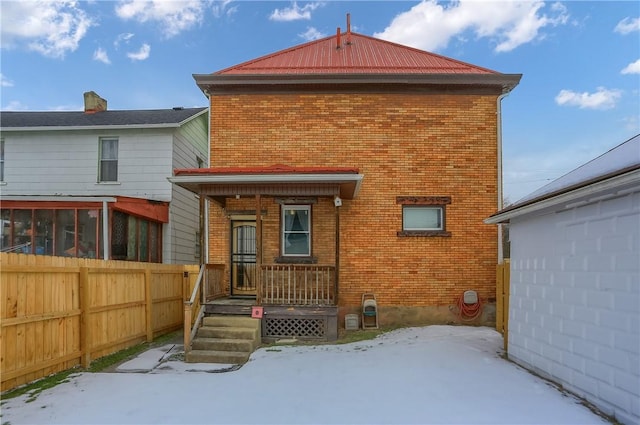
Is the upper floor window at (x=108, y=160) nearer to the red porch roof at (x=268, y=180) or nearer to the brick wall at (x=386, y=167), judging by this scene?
the brick wall at (x=386, y=167)

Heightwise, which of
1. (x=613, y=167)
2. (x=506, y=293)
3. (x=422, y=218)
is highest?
(x=613, y=167)

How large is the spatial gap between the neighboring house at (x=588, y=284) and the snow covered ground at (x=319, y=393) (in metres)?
0.35

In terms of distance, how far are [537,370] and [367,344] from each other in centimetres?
316

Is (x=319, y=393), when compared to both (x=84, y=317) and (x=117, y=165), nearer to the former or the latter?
(x=84, y=317)

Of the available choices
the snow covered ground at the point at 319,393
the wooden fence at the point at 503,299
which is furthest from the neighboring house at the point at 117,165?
the wooden fence at the point at 503,299

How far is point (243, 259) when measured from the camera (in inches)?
431

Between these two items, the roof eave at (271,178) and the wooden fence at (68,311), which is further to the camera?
the roof eave at (271,178)

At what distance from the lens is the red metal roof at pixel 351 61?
1139cm

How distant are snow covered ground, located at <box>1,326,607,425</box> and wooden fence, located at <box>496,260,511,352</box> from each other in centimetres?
57

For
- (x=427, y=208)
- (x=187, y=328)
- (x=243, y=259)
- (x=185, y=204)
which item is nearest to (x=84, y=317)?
(x=187, y=328)

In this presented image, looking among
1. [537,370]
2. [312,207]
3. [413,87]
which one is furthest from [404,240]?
[537,370]

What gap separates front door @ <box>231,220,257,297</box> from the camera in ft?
35.6

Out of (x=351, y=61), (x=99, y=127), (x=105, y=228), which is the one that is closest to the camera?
(x=105, y=228)

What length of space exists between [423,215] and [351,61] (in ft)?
15.7
